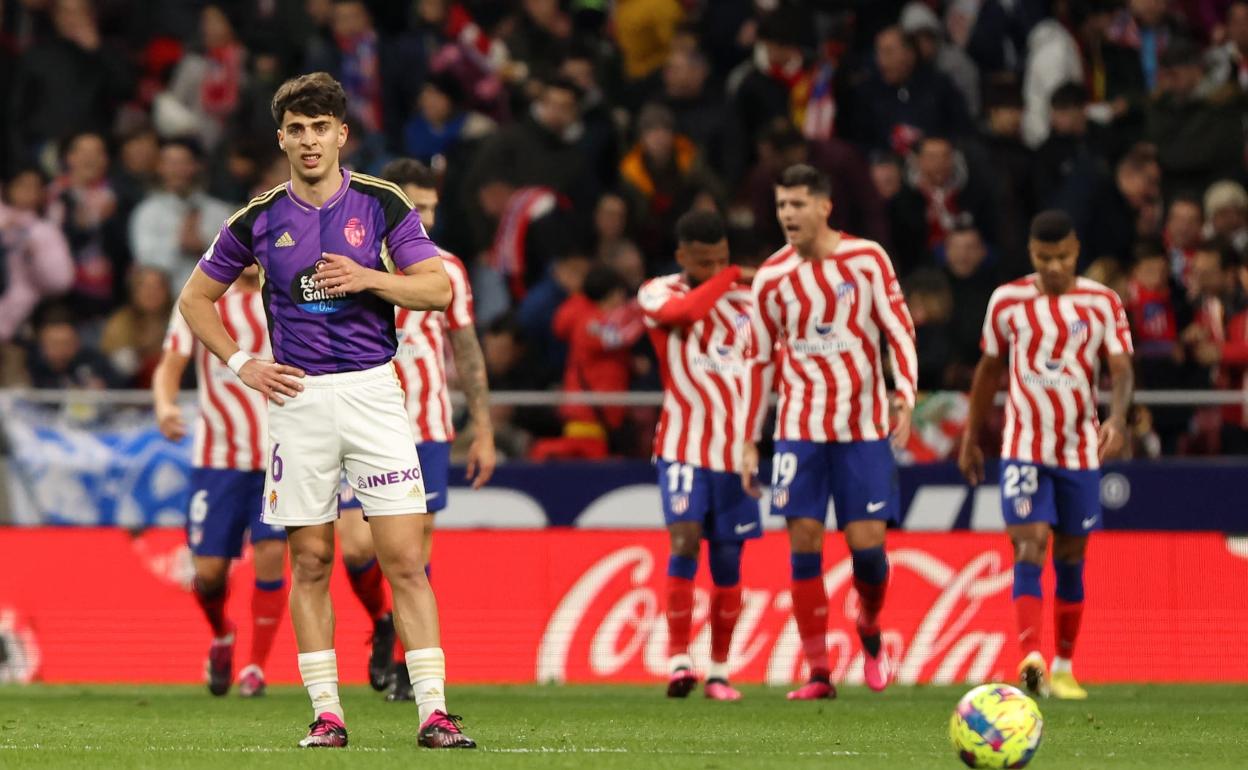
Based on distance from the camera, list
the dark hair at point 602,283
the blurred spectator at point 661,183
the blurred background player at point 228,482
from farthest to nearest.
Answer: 1. the blurred spectator at point 661,183
2. the dark hair at point 602,283
3. the blurred background player at point 228,482

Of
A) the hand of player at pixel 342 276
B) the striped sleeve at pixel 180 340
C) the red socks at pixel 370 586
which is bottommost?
the red socks at pixel 370 586

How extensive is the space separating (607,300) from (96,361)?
3824 mm

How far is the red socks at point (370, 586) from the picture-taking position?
456 inches

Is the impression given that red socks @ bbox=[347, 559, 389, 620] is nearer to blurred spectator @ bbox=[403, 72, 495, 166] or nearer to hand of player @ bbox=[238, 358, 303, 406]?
hand of player @ bbox=[238, 358, 303, 406]

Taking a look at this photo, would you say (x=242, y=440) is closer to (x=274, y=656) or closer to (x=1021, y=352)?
(x=274, y=656)

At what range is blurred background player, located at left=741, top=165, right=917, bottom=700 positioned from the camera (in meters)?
11.6

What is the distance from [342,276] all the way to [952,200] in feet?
31.7

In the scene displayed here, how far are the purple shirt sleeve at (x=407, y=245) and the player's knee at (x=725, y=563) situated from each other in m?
4.49

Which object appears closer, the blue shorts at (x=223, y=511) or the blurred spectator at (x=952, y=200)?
the blue shorts at (x=223, y=511)

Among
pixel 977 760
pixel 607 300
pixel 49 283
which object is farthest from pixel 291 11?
pixel 977 760

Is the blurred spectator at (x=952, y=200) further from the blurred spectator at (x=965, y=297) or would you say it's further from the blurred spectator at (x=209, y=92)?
the blurred spectator at (x=209, y=92)

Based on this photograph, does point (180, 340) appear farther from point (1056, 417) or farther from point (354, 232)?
point (1056, 417)

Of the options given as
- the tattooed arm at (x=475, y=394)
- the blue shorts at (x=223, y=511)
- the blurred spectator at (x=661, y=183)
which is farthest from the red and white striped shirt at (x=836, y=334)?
Result: the blurred spectator at (x=661, y=183)

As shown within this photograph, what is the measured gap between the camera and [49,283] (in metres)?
17.5
